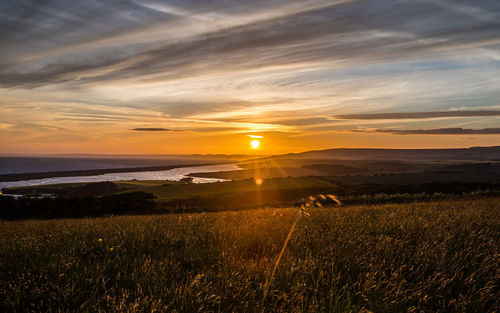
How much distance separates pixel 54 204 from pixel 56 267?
34254mm

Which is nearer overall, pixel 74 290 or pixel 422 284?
pixel 74 290

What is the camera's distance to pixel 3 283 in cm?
327

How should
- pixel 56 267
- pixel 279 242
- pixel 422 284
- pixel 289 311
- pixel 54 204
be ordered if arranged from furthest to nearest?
pixel 54 204, pixel 279 242, pixel 56 267, pixel 422 284, pixel 289 311

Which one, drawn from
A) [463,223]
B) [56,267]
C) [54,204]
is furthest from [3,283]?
[54,204]

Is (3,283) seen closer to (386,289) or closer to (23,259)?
(23,259)

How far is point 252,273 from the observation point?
3.43 meters

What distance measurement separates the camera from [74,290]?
2.95 m

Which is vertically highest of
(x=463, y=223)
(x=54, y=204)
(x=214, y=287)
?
(x=214, y=287)

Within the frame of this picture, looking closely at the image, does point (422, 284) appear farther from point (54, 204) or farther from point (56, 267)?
point (54, 204)

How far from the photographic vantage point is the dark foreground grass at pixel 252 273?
2.71 m

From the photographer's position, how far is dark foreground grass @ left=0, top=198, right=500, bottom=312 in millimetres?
2711

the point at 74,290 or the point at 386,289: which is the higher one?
the point at 74,290

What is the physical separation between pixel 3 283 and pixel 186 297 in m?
2.38

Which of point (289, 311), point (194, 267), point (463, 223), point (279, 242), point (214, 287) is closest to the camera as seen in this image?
point (289, 311)
